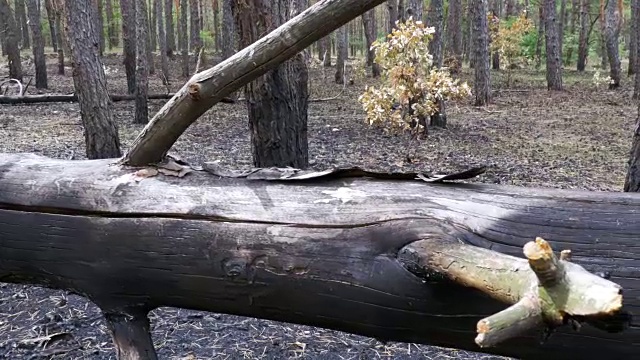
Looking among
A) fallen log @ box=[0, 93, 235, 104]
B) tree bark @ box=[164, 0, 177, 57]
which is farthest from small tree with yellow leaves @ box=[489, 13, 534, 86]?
tree bark @ box=[164, 0, 177, 57]

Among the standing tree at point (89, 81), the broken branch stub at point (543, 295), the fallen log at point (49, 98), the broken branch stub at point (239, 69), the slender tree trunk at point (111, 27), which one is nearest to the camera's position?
the broken branch stub at point (543, 295)

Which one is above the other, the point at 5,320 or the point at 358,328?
the point at 358,328

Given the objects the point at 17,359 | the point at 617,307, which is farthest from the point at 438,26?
the point at 617,307

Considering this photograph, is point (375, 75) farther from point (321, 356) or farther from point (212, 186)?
point (212, 186)

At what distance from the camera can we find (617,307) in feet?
2.92

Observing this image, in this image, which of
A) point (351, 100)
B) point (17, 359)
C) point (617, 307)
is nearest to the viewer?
point (617, 307)

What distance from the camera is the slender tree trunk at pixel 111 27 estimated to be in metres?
34.4

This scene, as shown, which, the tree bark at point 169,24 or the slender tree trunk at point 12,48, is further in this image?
the tree bark at point 169,24

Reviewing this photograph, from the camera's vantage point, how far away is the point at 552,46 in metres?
17.2

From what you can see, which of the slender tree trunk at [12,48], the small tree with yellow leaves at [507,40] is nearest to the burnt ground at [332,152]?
the small tree with yellow leaves at [507,40]

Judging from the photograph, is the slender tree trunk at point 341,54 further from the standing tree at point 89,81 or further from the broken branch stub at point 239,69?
the broken branch stub at point 239,69

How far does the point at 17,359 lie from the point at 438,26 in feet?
36.7

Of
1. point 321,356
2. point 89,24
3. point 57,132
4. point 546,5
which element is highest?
point 546,5

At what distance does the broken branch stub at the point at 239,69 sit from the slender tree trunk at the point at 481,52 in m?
13.3
